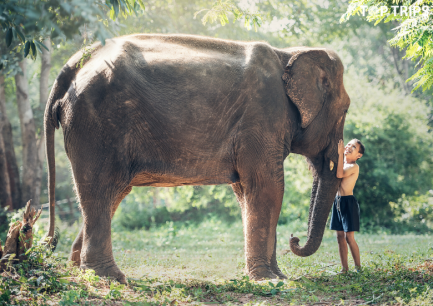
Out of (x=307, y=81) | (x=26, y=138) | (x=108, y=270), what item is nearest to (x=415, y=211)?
(x=307, y=81)

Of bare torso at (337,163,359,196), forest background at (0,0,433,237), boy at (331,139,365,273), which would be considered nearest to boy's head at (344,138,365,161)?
boy at (331,139,365,273)

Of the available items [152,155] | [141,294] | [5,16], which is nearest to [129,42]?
[152,155]

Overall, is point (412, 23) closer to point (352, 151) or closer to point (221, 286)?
point (352, 151)

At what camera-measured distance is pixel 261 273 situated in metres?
4.36

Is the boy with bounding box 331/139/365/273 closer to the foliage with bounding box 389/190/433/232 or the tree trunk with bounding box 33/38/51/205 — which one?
the foliage with bounding box 389/190/433/232

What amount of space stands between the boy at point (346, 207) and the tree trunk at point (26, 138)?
25.0 ft

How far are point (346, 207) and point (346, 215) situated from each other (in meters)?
0.12

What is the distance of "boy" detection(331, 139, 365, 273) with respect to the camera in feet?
16.0

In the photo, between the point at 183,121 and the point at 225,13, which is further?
the point at 225,13

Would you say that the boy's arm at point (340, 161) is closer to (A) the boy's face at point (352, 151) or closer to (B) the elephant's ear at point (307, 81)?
(A) the boy's face at point (352, 151)

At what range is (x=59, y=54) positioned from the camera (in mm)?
13352

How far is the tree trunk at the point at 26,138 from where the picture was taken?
9.93 metres

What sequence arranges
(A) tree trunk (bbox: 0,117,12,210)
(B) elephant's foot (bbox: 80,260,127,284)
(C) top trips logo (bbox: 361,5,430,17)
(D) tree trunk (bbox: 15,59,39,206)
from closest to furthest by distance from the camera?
(B) elephant's foot (bbox: 80,260,127,284) < (C) top trips logo (bbox: 361,5,430,17) < (A) tree trunk (bbox: 0,117,12,210) < (D) tree trunk (bbox: 15,59,39,206)

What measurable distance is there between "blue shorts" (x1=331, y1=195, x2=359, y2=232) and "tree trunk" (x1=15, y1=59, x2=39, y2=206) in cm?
759
